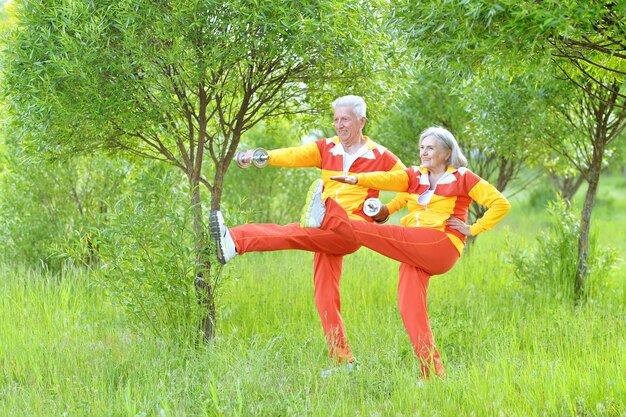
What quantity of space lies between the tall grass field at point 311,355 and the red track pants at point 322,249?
0.82ft

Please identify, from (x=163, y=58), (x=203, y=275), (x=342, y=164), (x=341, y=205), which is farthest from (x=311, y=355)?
(x=163, y=58)

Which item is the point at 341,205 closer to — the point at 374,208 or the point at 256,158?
the point at 374,208

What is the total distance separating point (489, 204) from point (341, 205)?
3.73 ft

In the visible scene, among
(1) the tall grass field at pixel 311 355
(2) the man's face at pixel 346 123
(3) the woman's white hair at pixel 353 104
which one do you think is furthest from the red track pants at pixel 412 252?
(3) the woman's white hair at pixel 353 104

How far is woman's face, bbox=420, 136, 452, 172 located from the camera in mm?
5312

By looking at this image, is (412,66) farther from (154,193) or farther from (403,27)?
(154,193)

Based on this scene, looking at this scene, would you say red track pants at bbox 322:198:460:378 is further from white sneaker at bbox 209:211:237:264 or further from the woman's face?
white sneaker at bbox 209:211:237:264

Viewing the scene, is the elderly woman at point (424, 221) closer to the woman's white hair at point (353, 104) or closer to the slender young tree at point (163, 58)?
the woman's white hair at point (353, 104)

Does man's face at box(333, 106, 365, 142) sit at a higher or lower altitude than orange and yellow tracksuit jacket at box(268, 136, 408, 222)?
higher

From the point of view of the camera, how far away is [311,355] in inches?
233

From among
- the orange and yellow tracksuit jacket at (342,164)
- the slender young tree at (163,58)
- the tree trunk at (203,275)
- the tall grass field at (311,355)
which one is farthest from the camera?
the tree trunk at (203,275)

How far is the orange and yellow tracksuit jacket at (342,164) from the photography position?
5.61m

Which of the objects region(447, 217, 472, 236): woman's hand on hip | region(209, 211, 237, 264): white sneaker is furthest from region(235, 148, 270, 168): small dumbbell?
region(447, 217, 472, 236): woman's hand on hip

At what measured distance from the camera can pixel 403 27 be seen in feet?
17.0
